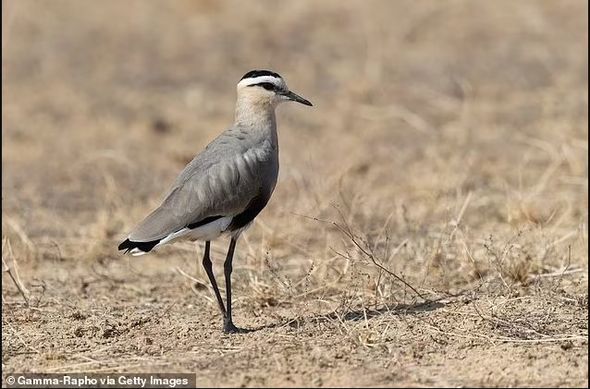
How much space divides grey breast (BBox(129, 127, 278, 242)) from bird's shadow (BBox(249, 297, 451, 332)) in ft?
1.91

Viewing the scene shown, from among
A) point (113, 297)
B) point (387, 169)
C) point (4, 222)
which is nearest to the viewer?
point (113, 297)

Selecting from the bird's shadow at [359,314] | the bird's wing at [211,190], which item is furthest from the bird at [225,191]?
the bird's shadow at [359,314]

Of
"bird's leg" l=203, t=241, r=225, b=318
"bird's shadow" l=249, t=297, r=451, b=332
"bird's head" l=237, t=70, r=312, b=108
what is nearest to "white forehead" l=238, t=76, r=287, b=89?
"bird's head" l=237, t=70, r=312, b=108

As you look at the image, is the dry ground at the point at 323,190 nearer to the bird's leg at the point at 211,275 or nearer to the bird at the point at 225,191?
the bird's leg at the point at 211,275

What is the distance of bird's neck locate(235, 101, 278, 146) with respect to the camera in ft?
20.7

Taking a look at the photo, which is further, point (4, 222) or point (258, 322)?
point (4, 222)

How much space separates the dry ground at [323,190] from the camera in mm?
5565

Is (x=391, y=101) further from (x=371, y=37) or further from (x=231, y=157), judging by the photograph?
(x=231, y=157)

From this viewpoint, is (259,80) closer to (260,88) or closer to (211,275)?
(260,88)

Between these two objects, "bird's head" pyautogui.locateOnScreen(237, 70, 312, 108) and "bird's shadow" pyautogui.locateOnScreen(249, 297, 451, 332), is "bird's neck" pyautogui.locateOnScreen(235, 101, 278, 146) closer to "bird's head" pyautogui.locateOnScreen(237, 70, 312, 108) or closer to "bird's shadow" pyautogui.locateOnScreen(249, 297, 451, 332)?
"bird's head" pyautogui.locateOnScreen(237, 70, 312, 108)

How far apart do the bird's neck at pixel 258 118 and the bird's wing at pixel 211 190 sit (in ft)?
0.59

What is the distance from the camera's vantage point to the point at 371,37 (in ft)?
43.9

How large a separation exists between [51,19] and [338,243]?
762 centimetres

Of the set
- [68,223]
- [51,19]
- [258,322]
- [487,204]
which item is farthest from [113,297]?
[51,19]
